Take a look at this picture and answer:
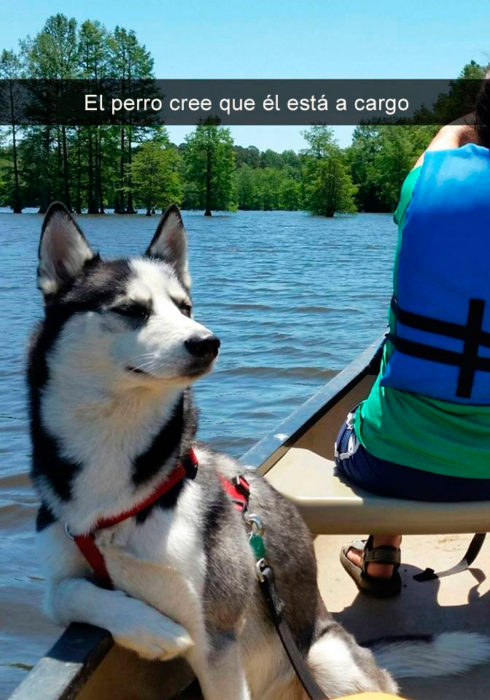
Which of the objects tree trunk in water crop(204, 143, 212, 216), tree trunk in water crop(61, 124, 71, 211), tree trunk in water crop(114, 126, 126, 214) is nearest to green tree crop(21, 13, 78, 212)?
tree trunk in water crop(61, 124, 71, 211)

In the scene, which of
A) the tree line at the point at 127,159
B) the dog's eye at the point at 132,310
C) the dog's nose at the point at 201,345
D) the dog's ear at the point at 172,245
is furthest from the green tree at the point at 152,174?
the dog's nose at the point at 201,345

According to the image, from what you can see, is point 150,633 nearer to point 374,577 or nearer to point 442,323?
point 442,323

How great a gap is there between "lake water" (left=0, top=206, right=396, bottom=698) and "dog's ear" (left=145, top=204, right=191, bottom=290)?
0.11 meters

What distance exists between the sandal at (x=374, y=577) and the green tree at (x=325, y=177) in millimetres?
84665

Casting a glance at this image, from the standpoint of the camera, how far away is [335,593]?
3.98 m

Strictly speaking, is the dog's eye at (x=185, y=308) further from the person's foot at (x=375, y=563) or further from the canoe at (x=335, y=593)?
the person's foot at (x=375, y=563)

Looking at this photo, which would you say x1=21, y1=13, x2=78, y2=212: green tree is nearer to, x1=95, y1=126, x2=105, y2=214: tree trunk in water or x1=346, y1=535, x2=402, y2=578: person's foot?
x1=95, y1=126, x2=105, y2=214: tree trunk in water

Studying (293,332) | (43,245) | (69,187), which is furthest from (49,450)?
(69,187)

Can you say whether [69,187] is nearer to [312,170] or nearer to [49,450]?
[312,170]

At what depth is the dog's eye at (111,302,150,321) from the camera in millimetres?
2352

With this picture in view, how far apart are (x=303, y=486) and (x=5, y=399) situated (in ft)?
22.2

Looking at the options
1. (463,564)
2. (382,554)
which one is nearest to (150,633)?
(382,554)

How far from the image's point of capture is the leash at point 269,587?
2477 millimetres

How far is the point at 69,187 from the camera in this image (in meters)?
72.8
